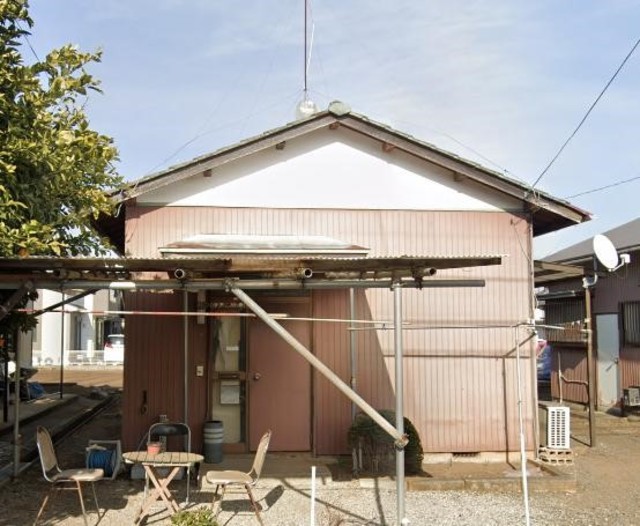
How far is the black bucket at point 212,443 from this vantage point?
30.5 ft

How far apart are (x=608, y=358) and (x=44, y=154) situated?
13.3 metres

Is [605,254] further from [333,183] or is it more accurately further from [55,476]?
[55,476]

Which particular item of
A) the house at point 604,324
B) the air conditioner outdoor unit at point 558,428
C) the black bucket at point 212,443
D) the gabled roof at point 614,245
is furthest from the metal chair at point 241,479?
the gabled roof at point 614,245

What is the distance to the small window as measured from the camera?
15.0 meters

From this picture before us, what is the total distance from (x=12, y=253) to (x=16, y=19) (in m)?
2.29

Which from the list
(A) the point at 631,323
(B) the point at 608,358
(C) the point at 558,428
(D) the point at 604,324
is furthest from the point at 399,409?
(D) the point at 604,324

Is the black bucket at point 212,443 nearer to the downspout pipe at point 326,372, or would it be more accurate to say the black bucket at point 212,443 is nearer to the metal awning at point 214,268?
the metal awning at point 214,268

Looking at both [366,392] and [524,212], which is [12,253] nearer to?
[366,392]

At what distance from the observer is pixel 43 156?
22.0 feet

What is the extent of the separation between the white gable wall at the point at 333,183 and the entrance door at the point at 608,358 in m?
7.03

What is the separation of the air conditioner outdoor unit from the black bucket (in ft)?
14.5

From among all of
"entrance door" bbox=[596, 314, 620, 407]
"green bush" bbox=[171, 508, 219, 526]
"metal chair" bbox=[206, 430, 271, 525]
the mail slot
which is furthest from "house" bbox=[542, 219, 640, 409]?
"green bush" bbox=[171, 508, 219, 526]

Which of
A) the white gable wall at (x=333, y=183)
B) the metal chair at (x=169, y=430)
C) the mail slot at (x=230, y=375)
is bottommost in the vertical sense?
the metal chair at (x=169, y=430)

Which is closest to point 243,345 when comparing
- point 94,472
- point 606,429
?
point 94,472
